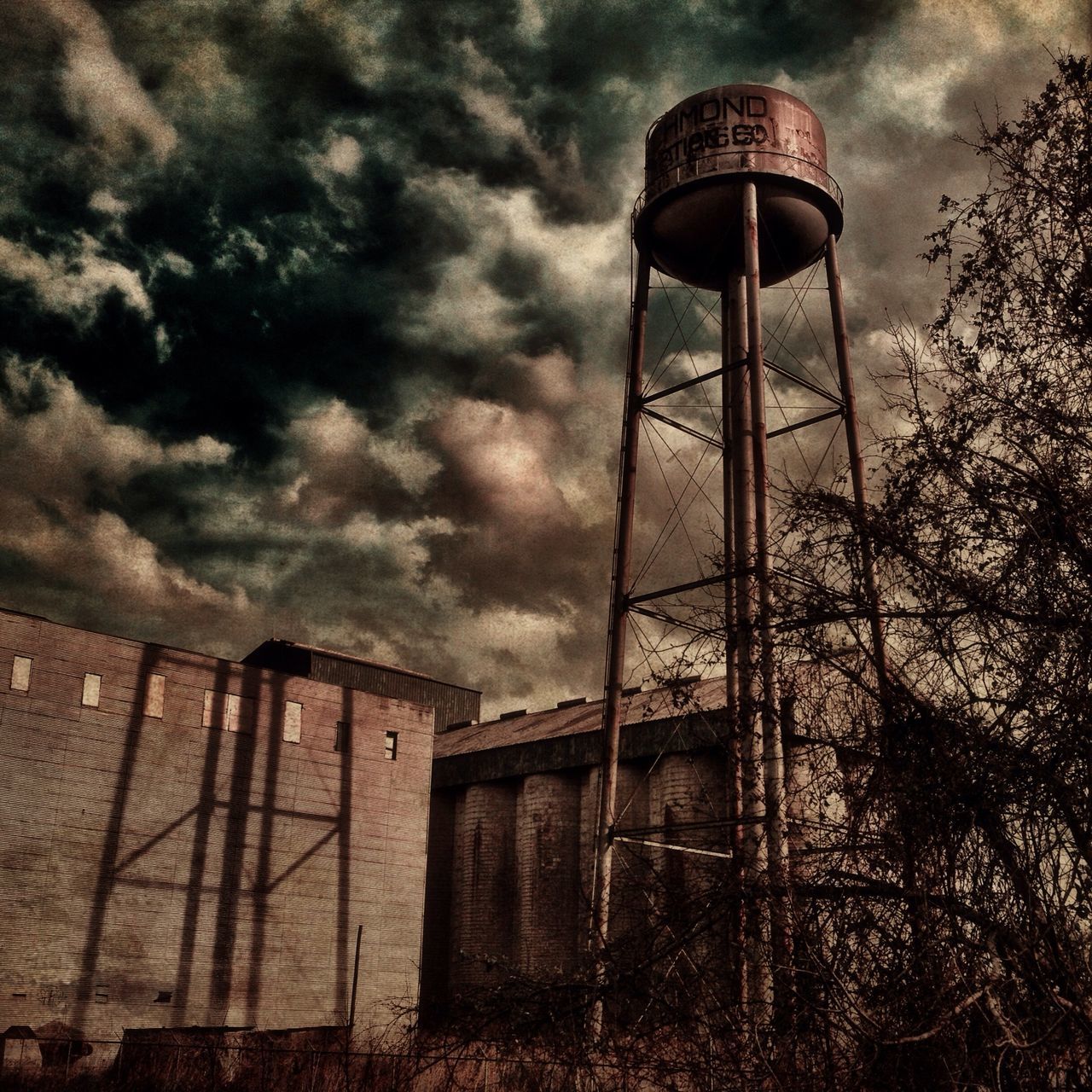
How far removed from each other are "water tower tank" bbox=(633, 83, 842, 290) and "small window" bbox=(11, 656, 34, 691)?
13.0 metres

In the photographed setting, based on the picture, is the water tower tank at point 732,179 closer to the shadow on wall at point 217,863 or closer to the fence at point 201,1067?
the fence at point 201,1067

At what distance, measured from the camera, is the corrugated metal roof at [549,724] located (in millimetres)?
25891

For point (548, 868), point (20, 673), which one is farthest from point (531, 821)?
point (20, 673)

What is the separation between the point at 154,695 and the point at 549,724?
35.7 feet

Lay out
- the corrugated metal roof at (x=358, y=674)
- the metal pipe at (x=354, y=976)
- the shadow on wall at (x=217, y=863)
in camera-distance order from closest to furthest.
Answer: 1. the shadow on wall at (x=217, y=863)
2. the metal pipe at (x=354, y=976)
3. the corrugated metal roof at (x=358, y=674)

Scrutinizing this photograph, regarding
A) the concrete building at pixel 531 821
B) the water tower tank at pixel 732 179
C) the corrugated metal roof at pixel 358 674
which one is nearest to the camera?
the water tower tank at pixel 732 179

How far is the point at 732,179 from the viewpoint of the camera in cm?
1683

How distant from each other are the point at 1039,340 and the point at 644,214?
Result: 1159 centimetres

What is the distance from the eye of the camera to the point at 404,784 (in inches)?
1063

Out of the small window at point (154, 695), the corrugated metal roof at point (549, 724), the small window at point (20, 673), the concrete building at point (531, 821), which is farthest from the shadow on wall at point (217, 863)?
the corrugated metal roof at point (549, 724)

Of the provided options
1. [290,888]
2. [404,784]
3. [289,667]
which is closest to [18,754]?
[290,888]

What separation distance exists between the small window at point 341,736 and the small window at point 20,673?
22.5 ft

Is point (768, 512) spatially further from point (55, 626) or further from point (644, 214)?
point (55, 626)

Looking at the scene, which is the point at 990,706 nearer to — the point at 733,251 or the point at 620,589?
the point at 620,589
